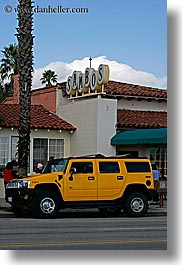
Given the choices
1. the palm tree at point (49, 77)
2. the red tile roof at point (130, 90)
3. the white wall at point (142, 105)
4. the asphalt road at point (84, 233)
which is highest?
the palm tree at point (49, 77)

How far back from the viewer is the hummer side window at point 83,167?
2065 cm

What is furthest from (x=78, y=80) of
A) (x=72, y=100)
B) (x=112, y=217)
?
(x=112, y=217)

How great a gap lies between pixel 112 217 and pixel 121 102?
1067 centimetres

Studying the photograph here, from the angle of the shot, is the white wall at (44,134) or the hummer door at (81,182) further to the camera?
the white wall at (44,134)

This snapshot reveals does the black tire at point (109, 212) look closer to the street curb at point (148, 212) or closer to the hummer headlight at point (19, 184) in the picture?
the street curb at point (148, 212)

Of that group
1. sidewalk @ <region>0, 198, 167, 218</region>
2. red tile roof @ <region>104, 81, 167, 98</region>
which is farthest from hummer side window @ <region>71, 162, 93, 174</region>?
red tile roof @ <region>104, 81, 167, 98</region>

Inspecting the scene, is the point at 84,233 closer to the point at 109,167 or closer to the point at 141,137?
the point at 109,167

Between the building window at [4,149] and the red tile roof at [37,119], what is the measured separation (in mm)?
629

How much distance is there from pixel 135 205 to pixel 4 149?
902 cm

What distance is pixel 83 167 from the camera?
20719 mm

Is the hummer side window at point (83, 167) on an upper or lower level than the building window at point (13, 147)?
lower

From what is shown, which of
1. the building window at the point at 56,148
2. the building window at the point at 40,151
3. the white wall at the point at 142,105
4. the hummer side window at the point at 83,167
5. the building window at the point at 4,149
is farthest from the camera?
the white wall at the point at 142,105

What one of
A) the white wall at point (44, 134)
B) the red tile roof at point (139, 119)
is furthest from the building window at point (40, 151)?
the red tile roof at point (139, 119)

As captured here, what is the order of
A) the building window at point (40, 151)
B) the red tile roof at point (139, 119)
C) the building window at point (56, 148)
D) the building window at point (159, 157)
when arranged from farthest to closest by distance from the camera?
the building window at point (159, 157) → the red tile roof at point (139, 119) → the building window at point (56, 148) → the building window at point (40, 151)
